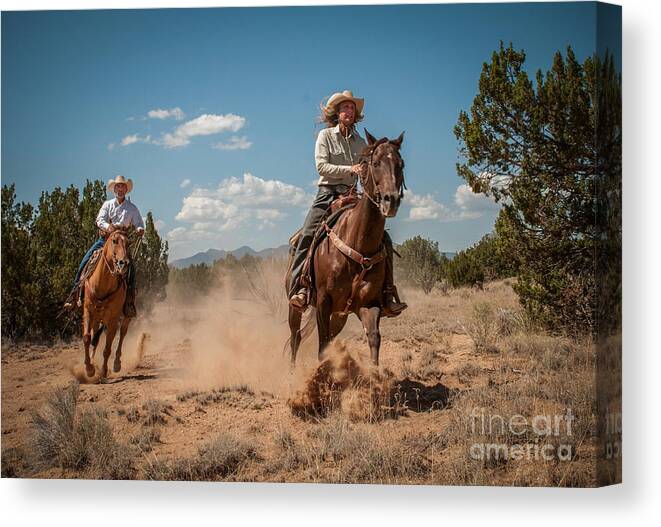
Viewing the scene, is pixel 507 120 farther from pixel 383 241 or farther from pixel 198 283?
pixel 198 283

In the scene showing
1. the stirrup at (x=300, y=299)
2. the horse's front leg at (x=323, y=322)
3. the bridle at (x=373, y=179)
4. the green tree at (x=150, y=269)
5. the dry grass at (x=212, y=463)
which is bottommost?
the dry grass at (x=212, y=463)

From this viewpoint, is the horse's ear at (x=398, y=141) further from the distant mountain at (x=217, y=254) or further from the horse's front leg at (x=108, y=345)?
the horse's front leg at (x=108, y=345)

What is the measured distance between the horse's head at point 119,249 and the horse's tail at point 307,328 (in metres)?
2.05

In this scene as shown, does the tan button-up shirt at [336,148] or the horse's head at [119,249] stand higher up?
the tan button-up shirt at [336,148]

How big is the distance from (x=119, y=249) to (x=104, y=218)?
46 centimetres

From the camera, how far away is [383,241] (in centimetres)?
1041

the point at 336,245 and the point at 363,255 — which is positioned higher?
the point at 336,245

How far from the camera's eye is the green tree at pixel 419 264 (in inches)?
459

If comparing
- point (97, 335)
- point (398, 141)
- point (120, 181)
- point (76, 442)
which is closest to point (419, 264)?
point (398, 141)

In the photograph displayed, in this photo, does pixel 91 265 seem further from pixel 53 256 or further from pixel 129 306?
Result: pixel 129 306

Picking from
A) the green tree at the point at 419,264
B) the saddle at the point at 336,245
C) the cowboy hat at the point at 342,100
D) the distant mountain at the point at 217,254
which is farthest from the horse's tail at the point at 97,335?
the cowboy hat at the point at 342,100

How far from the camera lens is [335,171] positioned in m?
10.6

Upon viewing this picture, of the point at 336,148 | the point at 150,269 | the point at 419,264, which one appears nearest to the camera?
the point at 336,148

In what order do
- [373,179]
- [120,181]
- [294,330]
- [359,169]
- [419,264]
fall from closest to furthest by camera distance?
[373,179]
[359,169]
[120,181]
[294,330]
[419,264]
